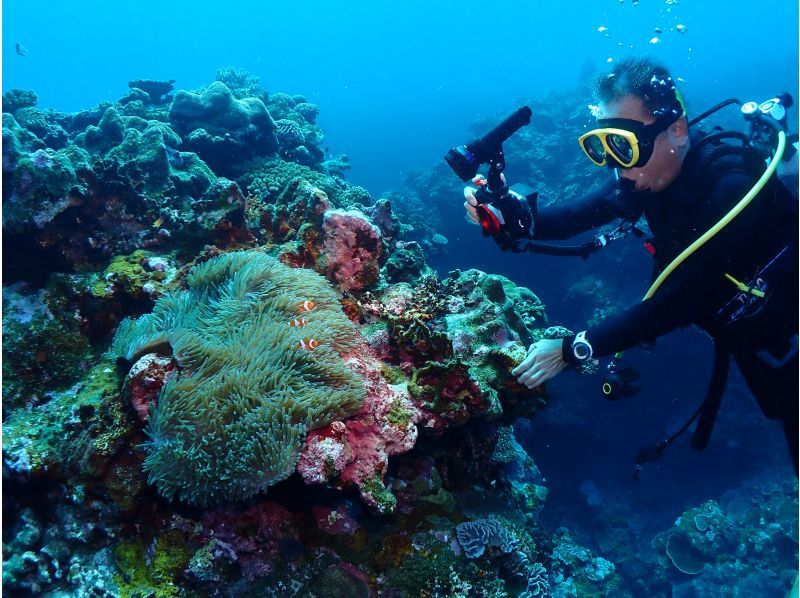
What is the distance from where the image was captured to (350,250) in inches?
171

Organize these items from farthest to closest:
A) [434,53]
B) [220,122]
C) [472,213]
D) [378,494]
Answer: [434,53] < [220,122] < [472,213] < [378,494]

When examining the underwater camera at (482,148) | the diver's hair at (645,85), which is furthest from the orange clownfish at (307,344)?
the diver's hair at (645,85)

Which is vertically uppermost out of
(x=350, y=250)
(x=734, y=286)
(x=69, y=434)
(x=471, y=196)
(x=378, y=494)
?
(x=69, y=434)

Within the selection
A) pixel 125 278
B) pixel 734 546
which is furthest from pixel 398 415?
pixel 734 546

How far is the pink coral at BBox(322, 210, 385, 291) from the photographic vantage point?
14.0 ft

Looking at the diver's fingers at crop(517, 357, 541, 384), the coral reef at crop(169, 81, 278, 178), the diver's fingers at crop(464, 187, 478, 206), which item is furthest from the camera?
the coral reef at crop(169, 81, 278, 178)

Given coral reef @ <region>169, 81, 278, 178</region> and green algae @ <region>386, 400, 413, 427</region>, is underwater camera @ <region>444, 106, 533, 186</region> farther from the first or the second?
coral reef @ <region>169, 81, 278, 178</region>

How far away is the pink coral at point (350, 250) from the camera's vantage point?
14.0ft

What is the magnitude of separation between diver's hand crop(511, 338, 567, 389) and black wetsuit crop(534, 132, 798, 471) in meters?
0.10

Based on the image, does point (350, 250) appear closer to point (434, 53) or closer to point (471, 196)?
point (471, 196)

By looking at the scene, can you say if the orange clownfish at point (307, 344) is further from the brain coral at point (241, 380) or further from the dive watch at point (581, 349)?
the dive watch at point (581, 349)

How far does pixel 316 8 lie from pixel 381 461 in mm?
108992

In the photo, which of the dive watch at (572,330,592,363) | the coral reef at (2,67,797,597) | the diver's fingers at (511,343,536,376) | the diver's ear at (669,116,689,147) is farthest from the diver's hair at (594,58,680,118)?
the coral reef at (2,67,797,597)

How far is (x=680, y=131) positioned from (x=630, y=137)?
471 millimetres
